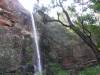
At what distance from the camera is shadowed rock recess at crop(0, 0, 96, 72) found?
1741 centimetres

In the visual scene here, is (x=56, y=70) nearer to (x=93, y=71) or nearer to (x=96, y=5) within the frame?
(x=93, y=71)

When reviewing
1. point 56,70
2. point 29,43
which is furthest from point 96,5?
point 29,43

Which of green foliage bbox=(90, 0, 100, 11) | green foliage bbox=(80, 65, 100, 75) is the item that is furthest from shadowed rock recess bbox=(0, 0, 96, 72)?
green foliage bbox=(90, 0, 100, 11)

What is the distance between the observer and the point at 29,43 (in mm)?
18641

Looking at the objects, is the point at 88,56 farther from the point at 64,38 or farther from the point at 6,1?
the point at 6,1

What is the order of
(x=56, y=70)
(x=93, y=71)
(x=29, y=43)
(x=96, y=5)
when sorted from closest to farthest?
1. (x=96, y=5)
2. (x=93, y=71)
3. (x=56, y=70)
4. (x=29, y=43)

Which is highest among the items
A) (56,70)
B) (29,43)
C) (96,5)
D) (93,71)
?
(96,5)

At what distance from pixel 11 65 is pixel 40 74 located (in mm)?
1902

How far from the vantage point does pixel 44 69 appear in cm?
1823

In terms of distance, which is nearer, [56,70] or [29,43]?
[56,70]

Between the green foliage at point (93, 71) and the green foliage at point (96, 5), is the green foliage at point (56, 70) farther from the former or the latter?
the green foliage at point (96, 5)

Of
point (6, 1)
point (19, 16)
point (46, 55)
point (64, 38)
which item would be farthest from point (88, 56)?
point (6, 1)

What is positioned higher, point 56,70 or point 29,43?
point 29,43

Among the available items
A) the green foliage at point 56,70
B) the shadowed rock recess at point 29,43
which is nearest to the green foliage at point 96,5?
the green foliage at point 56,70
